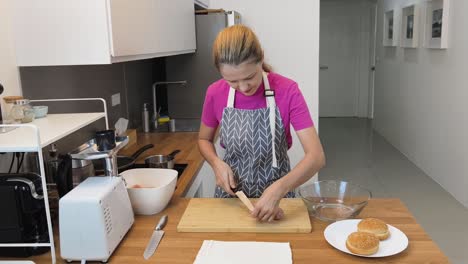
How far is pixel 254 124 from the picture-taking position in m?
1.59

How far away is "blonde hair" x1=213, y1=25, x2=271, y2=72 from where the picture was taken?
132 cm

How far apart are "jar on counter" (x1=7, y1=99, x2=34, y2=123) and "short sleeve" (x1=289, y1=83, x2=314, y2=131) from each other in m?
0.89

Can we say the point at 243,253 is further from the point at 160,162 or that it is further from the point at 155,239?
the point at 160,162

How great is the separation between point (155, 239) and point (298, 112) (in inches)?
Result: 25.5

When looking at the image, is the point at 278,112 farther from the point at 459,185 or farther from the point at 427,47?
the point at 427,47

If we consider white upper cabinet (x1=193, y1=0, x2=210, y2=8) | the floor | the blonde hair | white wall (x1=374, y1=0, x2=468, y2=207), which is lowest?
→ the floor

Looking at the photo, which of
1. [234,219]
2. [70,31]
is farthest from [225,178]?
[70,31]

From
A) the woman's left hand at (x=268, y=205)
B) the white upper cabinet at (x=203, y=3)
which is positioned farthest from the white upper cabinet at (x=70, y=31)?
the white upper cabinet at (x=203, y=3)

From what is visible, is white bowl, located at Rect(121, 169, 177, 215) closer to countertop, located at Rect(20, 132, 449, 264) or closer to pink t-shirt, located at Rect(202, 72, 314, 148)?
countertop, located at Rect(20, 132, 449, 264)

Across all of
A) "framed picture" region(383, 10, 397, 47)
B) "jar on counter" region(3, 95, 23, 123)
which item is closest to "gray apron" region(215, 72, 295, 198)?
"jar on counter" region(3, 95, 23, 123)

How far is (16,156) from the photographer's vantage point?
150cm

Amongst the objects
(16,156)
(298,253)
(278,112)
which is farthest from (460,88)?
(16,156)

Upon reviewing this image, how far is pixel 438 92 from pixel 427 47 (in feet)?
1.70

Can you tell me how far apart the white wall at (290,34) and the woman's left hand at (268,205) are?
2.08 meters
